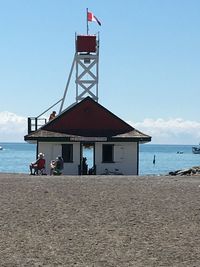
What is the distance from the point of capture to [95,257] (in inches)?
418

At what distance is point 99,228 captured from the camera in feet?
42.3

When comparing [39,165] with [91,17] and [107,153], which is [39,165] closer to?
[107,153]

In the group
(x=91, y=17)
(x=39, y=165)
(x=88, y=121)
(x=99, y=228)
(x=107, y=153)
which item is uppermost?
(x=91, y=17)

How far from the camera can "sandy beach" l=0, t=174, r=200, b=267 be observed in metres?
10.6

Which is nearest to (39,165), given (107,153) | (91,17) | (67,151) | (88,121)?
(67,151)

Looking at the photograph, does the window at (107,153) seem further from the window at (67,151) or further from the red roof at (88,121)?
the window at (67,151)

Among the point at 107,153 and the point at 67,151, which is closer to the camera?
the point at 67,151

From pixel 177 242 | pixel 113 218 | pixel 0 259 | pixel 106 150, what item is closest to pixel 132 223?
pixel 113 218

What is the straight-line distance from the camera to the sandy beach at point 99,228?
10586 millimetres

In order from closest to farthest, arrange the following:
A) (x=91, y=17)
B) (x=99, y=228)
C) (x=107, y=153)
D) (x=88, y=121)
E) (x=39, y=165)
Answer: (x=99, y=228), (x=39, y=165), (x=107, y=153), (x=88, y=121), (x=91, y=17)

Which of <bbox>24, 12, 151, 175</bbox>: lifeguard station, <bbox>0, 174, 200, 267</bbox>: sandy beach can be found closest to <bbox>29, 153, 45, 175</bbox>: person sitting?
<bbox>24, 12, 151, 175</bbox>: lifeguard station

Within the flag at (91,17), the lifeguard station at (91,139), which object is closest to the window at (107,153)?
the lifeguard station at (91,139)

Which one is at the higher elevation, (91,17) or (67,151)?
(91,17)

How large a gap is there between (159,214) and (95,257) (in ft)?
13.5
